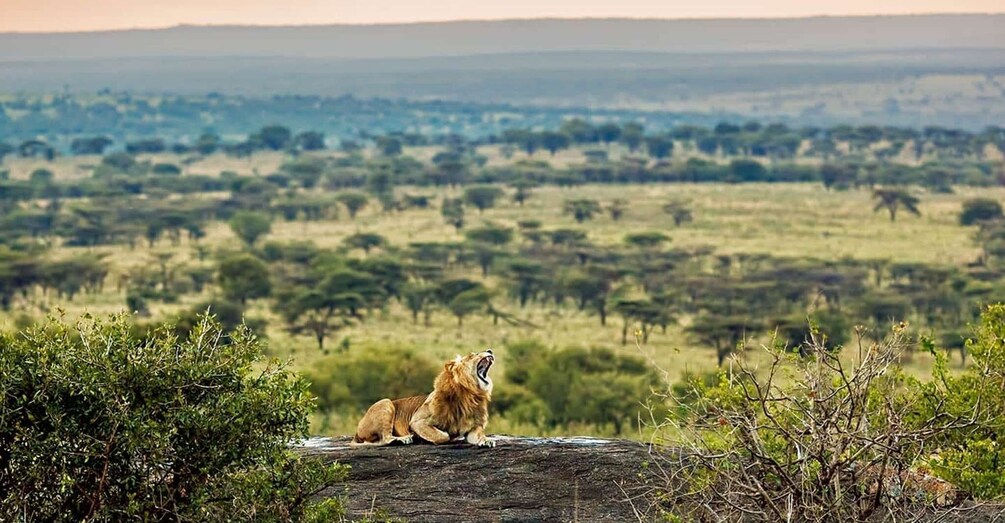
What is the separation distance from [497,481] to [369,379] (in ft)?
55.8

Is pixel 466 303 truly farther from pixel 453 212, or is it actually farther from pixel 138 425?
pixel 138 425

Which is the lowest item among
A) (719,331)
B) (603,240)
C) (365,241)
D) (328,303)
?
(603,240)

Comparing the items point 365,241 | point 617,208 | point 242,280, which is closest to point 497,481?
point 242,280

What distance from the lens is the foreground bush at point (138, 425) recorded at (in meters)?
6.66

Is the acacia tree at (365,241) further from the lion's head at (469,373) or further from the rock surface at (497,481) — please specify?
the rock surface at (497,481)

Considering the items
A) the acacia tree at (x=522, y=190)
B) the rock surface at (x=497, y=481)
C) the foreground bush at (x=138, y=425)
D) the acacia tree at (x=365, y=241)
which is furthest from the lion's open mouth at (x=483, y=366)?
the acacia tree at (x=522, y=190)

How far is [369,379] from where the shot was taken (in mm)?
26109

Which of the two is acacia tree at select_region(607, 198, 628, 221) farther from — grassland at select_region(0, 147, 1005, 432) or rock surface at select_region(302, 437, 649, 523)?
rock surface at select_region(302, 437, 649, 523)

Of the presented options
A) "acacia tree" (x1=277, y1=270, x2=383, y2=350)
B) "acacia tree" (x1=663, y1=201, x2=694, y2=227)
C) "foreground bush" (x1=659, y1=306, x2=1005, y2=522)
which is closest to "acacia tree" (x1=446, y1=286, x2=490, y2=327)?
"acacia tree" (x1=277, y1=270, x2=383, y2=350)

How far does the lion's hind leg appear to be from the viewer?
10234 mm

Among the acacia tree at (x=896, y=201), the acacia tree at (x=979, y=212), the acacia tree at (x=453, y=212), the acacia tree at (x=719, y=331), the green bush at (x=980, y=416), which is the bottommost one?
the acacia tree at (x=453, y=212)

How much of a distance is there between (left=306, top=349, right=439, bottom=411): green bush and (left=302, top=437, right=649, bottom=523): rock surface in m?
15.6

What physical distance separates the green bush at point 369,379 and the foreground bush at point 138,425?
59.8 feet

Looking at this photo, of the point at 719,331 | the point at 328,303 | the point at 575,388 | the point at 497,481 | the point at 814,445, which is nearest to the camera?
the point at 814,445
